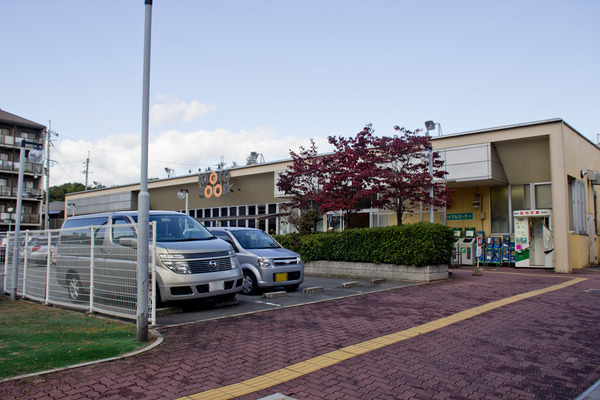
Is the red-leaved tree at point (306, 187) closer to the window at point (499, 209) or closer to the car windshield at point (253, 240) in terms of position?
the car windshield at point (253, 240)

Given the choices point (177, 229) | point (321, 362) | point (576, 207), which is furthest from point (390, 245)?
point (576, 207)

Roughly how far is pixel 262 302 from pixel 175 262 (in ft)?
8.12

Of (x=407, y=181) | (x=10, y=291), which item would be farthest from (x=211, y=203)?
(x=10, y=291)

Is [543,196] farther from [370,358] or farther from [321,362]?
[321,362]

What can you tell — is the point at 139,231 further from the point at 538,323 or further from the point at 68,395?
the point at 538,323

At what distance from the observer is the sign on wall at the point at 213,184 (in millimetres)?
28641

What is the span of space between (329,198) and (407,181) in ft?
9.48

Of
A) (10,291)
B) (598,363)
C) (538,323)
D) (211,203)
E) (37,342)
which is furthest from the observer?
(211,203)

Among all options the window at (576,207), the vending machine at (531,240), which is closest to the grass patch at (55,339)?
the vending machine at (531,240)

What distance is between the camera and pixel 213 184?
1163 inches

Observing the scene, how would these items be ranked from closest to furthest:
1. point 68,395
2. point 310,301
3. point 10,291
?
point 68,395
point 310,301
point 10,291

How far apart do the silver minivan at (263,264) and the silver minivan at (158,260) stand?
1575 mm

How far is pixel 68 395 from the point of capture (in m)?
4.11

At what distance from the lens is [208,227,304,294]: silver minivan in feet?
35.4
